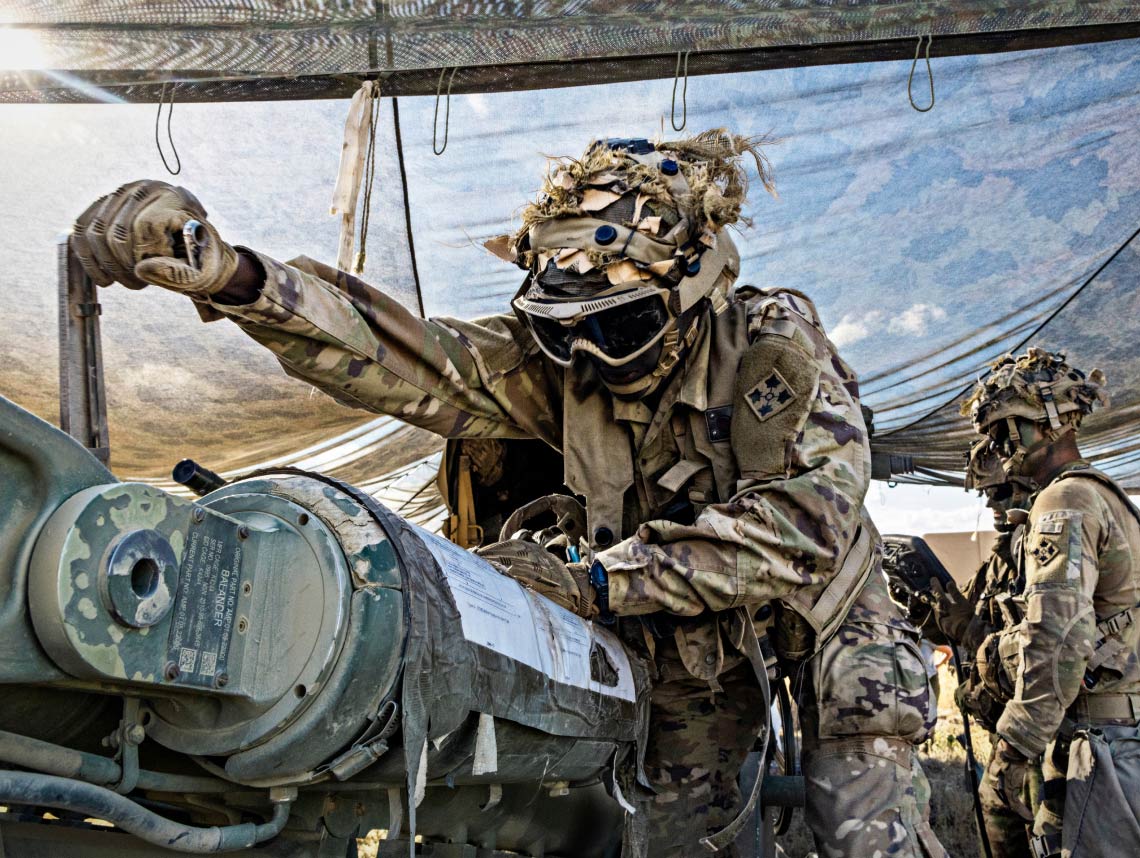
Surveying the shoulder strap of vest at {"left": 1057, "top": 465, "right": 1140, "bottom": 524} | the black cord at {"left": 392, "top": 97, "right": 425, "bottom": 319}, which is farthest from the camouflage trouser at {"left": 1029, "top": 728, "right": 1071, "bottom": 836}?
the black cord at {"left": 392, "top": 97, "right": 425, "bottom": 319}

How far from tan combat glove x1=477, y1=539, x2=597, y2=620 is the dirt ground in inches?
136

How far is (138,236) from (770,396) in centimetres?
150

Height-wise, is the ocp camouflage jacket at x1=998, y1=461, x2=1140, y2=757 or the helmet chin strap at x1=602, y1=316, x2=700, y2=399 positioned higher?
the helmet chin strap at x1=602, y1=316, x2=700, y2=399

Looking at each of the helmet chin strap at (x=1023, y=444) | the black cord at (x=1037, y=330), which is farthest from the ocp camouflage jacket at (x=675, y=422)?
the black cord at (x=1037, y=330)

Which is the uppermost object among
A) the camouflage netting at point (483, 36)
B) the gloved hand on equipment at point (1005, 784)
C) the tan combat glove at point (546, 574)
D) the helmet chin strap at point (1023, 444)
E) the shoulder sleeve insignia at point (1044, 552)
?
the camouflage netting at point (483, 36)

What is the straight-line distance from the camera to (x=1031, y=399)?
5223mm

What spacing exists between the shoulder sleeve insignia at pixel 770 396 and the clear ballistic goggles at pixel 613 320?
10.6 inches

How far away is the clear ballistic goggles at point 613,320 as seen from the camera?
260 centimetres

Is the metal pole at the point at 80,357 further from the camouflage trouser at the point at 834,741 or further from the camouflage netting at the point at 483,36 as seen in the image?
the camouflage netting at the point at 483,36

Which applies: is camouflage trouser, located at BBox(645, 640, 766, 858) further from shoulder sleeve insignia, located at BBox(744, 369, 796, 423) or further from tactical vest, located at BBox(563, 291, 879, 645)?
shoulder sleeve insignia, located at BBox(744, 369, 796, 423)

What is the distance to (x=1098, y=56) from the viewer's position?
5.52 meters

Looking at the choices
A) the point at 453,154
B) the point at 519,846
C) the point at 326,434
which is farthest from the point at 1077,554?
the point at 326,434

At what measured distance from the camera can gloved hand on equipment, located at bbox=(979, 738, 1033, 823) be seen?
5270mm

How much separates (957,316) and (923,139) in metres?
1.53
